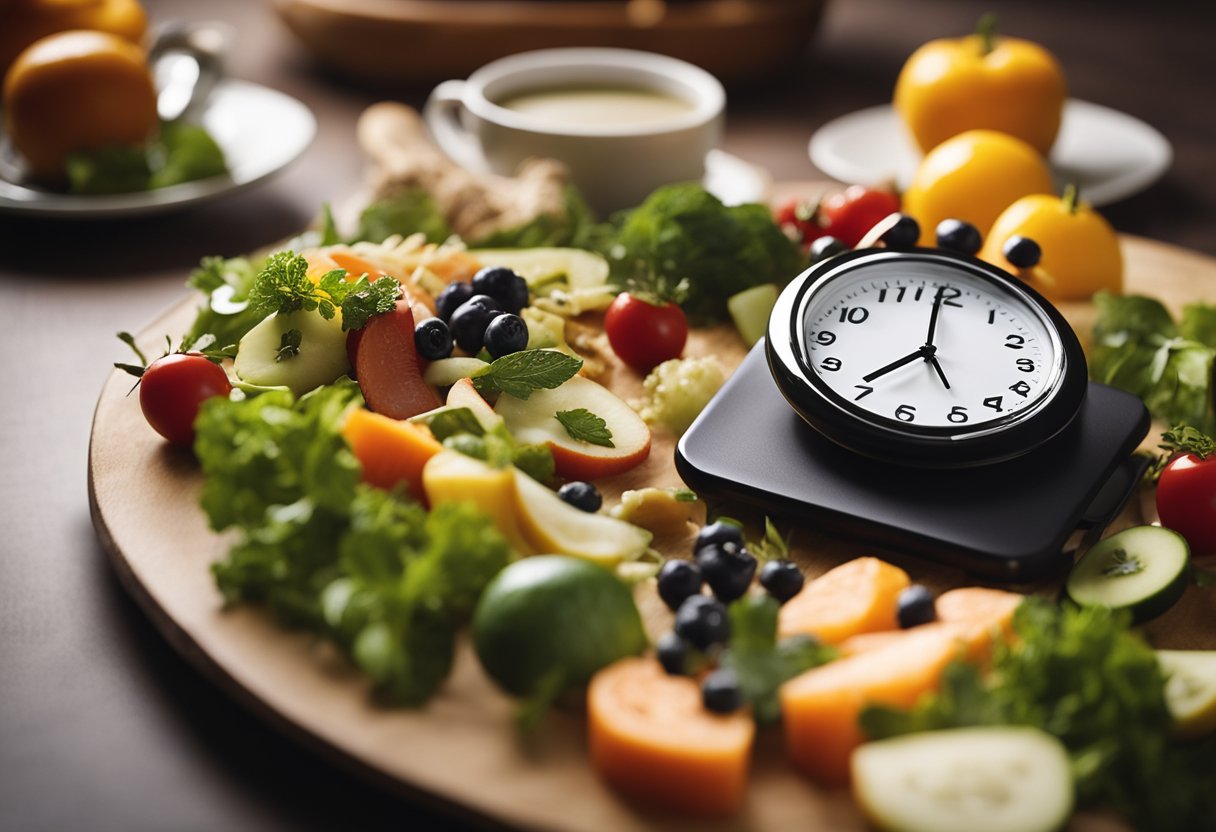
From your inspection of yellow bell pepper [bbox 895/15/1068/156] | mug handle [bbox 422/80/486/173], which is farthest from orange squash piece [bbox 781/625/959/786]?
mug handle [bbox 422/80/486/173]

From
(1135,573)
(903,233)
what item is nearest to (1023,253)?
(903,233)

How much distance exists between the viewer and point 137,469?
208 cm

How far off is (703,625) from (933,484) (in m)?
0.52

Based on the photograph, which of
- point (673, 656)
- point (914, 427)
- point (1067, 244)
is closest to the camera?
point (673, 656)

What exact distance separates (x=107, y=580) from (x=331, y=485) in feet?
1.84

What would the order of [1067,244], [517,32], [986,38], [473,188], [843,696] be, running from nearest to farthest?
[843,696] < [1067,244] < [473,188] < [986,38] < [517,32]

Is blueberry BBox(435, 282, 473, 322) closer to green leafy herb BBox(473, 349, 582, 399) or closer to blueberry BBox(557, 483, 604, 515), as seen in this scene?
green leafy herb BBox(473, 349, 582, 399)

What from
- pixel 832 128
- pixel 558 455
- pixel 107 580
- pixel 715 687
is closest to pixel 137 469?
pixel 107 580

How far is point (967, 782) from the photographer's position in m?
1.39

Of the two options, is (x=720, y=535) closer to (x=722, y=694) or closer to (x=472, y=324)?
(x=722, y=694)

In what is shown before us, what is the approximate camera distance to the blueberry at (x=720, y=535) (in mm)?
1873

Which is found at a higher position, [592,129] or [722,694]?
[722,694]

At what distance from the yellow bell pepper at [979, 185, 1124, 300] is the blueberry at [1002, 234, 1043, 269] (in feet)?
0.28

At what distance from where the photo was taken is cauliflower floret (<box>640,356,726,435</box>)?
90.6 inches
